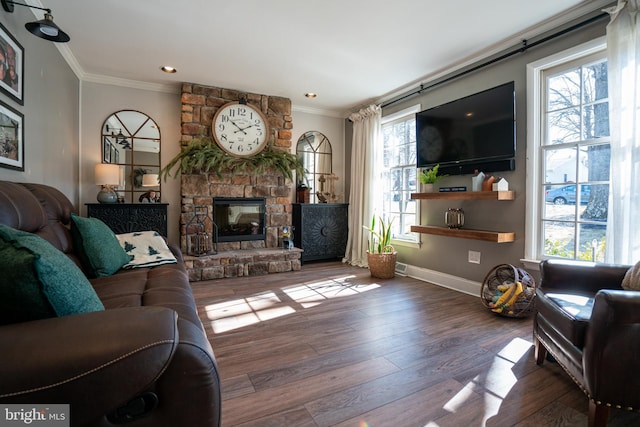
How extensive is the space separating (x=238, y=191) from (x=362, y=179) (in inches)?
73.4

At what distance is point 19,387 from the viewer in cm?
62

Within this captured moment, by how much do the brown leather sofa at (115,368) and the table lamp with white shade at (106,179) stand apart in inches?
127

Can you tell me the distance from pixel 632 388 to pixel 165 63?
4422 mm

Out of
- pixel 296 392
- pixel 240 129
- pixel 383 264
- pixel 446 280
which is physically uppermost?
pixel 240 129

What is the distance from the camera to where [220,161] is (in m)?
4.11

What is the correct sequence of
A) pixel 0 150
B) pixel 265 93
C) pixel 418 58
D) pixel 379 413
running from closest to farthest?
pixel 379 413
pixel 0 150
pixel 418 58
pixel 265 93

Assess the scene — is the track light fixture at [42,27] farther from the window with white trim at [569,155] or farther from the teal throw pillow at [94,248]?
the window with white trim at [569,155]

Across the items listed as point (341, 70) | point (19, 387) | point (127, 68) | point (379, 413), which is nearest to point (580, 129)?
point (341, 70)

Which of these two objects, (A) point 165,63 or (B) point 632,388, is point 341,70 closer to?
(A) point 165,63

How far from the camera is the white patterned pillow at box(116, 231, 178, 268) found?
231cm

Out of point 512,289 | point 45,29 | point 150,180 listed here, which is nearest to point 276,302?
point 512,289

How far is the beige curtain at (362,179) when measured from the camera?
14.9 feet

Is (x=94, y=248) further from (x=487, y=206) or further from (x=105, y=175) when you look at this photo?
(x=487, y=206)

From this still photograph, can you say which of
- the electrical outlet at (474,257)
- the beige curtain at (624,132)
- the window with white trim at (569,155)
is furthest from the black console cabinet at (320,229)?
the beige curtain at (624,132)
